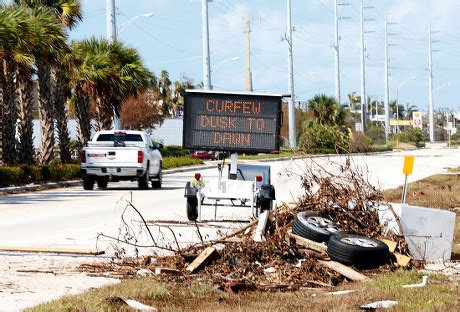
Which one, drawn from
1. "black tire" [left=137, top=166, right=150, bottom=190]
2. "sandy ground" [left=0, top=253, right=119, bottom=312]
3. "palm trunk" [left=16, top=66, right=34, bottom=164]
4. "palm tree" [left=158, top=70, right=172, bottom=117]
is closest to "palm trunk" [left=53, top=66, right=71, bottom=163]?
"palm trunk" [left=16, top=66, right=34, bottom=164]

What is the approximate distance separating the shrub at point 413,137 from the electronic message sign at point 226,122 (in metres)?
119

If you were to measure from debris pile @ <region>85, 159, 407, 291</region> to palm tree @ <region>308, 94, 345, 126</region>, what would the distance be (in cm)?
9838

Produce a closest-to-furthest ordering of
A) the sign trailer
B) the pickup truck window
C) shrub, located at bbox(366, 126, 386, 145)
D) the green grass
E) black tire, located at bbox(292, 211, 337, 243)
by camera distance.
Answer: the green grass, black tire, located at bbox(292, 211, 337, 243), the sign trailer, the pickup truck window, shrub, located at bbox(366, 126, 386, 145)

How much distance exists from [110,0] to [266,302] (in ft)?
154

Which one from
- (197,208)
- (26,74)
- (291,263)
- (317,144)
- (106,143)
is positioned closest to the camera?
(291,263)

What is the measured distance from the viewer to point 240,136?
22625 millimetres

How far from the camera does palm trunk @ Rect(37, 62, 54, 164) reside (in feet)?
159

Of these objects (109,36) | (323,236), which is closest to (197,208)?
(323,236)

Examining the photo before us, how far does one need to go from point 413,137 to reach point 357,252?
13067cm

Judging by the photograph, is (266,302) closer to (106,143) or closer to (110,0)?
(106,143)

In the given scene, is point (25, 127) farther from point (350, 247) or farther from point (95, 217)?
point (350, 247)

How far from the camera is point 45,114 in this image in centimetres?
4884

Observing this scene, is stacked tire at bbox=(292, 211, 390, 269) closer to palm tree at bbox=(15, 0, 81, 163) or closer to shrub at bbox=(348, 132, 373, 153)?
palm tree at bbox=(15, 0, 81, 163)

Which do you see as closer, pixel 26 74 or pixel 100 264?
pixel 100 264
